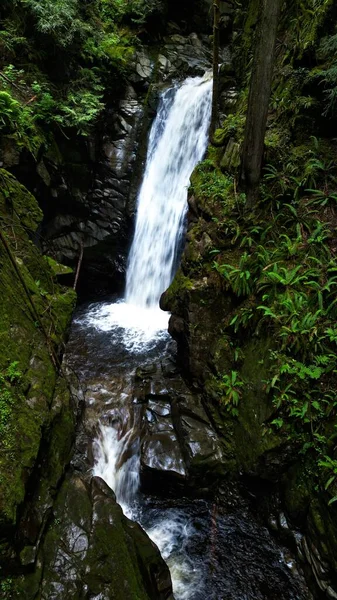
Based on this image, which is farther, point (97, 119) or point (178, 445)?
point (97, 119)

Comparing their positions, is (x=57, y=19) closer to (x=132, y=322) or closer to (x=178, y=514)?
(x=132, y=322)

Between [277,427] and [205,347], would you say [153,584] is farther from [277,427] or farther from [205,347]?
[205,347]

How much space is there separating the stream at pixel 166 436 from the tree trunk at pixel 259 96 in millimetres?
3849

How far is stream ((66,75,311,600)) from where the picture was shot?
183 inches

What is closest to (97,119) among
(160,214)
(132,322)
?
(160,214)

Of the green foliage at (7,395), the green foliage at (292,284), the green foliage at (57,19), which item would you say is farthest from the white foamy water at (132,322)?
the green foliage at (57,19)

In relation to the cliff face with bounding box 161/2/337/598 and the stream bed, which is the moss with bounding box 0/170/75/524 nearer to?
the stream bed

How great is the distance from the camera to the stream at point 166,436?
4648 millimetres

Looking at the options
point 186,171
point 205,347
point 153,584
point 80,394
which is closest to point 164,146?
point 186,171

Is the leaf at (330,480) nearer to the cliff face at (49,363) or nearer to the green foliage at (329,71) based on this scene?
the cliff face at (49,363)

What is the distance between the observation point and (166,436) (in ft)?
19.6

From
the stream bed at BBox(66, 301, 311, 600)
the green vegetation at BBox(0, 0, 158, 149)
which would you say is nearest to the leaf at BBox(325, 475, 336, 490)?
the stream bed at BBox(66, 301, 311, 600)

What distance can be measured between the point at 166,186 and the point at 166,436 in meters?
7.82

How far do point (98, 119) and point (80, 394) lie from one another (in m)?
8.50
